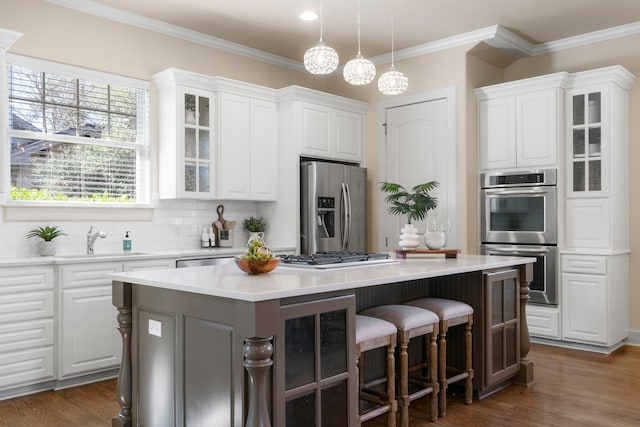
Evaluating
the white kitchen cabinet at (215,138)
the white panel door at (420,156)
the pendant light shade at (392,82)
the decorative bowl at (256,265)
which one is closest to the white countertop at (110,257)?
the white kitchen cabinet at (215,138)

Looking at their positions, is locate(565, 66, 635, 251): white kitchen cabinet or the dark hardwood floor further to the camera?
locate(565, 66, 635, 251): white kitchen cabinet

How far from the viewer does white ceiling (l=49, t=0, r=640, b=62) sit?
4633 mm

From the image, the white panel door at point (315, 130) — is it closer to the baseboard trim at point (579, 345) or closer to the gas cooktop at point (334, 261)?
the gas cooktop at point (334, 261)

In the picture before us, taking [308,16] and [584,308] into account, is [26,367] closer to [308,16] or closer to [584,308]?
[308,16]

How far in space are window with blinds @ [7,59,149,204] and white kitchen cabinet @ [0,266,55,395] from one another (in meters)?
0.81

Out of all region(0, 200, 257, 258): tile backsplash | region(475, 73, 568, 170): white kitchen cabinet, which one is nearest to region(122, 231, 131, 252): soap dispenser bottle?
region(0, 200, 257, 258): tile backsplash

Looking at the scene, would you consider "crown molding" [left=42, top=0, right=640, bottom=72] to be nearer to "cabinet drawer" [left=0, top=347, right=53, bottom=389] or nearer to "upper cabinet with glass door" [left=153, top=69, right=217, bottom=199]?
"upper cabinet with glass door" [left=153, top=69, right=217, bottom=199]

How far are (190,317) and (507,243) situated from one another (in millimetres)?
3801

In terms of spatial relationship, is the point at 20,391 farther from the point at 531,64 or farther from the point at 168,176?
the point at 531,64

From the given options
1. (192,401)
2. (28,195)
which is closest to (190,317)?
(192,401)

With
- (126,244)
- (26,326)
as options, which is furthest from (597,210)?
(26,326)

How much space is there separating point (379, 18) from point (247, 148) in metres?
1.69

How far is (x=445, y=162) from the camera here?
18.6 feet

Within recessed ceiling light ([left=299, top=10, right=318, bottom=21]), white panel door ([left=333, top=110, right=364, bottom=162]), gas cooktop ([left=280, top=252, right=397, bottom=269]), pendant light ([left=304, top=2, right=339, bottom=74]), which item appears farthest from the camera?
white panel door ([left=333, top=110, right=364, bottom=162])
